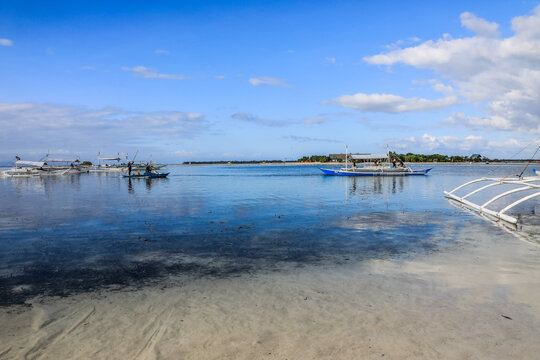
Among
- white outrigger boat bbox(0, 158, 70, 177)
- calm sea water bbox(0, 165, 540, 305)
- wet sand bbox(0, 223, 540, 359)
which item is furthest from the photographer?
white outrigger boat bbox(0, 158, 70, 177)

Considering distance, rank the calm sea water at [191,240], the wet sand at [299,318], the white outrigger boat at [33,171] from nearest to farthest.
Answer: the wet sand at [299,318], the calm sea water at [191,240], the white outrigger boat at [33,171]

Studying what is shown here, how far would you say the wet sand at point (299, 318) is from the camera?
5.31 metres

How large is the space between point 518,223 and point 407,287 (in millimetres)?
11808

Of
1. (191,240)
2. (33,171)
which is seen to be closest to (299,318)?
(191,240)

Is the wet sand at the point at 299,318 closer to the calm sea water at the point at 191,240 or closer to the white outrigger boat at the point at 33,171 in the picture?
the calm sea water at the point at 191,240

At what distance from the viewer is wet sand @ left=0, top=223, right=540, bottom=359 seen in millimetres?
5309

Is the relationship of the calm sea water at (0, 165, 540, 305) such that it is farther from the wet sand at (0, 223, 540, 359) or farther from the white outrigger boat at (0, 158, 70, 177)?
the white outrigger boat at (0, 158, 70, 177)

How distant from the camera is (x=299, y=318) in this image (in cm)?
639

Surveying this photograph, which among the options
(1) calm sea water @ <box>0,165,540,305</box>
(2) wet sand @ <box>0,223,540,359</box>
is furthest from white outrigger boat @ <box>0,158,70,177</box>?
(2) wet sand @ <box>0,223,540,359</box>

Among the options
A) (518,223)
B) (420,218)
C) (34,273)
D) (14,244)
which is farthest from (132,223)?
(518,223)

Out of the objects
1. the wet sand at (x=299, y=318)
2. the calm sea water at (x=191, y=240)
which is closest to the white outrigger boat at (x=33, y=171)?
the calm sea water at (x=191, y=240)

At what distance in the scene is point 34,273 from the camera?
9141 millimetres

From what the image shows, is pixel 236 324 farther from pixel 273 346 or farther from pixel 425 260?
pixel 425 260

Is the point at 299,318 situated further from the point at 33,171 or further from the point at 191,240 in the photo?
the point at 33,171
